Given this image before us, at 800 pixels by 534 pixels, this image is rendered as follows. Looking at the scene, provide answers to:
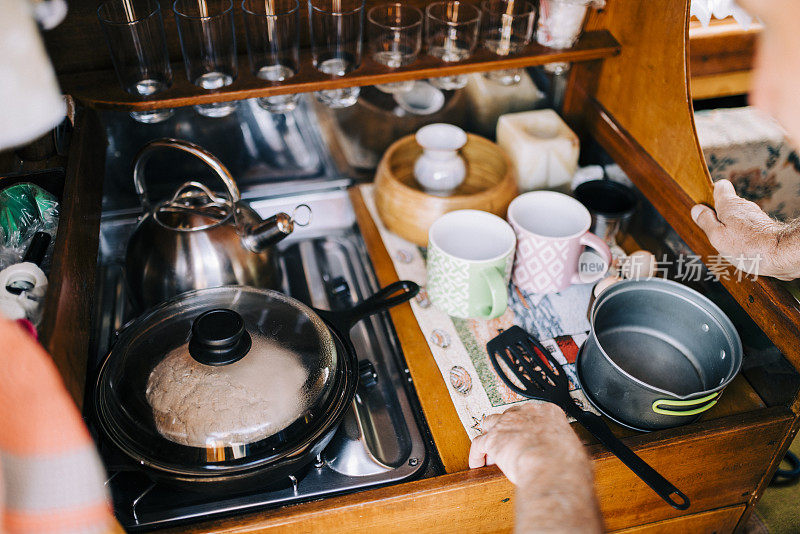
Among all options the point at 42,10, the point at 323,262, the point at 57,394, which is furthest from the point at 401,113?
the point at 57,394

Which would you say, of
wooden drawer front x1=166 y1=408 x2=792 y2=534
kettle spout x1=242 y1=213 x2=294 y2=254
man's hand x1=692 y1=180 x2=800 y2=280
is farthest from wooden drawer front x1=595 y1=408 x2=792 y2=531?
kettle spout x1=242 y1=213 x2=294 y2=254

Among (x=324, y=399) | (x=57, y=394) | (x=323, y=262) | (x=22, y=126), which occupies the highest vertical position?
(x=22, y=126)

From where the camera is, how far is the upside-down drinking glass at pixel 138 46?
40.5 inches

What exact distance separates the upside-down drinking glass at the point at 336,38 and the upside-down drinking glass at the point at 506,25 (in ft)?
0.81

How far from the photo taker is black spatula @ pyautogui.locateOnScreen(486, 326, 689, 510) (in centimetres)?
88

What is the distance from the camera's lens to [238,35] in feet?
3.92

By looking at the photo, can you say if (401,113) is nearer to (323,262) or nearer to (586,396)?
(323,262)

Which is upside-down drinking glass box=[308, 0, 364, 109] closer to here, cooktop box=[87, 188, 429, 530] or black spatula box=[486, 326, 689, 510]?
cooktop box=[87, 188, 429, 530]

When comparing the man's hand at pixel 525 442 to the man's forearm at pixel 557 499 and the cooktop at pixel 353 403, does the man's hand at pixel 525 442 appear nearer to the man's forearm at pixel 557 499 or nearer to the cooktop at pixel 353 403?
the man's forearm at pixel 557 499

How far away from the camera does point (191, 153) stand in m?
1.07

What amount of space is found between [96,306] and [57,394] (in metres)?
0.63

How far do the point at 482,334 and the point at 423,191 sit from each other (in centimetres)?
35

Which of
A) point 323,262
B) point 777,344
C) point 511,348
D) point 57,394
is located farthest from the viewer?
point 323,262

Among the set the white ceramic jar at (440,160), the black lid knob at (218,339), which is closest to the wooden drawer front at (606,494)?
the black lid knob at (218,339)
